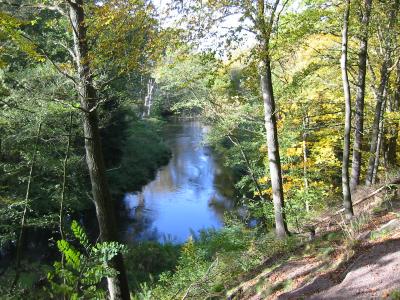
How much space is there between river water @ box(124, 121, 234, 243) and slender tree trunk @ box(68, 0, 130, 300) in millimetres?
12003

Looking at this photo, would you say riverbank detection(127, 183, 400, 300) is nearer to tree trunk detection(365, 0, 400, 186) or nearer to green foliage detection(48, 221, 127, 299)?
green foliage detection(48, 221, 127, 299)

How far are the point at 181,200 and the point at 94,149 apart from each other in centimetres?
1922

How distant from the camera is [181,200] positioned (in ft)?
84.8

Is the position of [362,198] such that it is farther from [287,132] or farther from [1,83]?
[1,83]

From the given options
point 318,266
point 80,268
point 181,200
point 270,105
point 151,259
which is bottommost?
point 151,259

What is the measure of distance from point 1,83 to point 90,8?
8.89 metres

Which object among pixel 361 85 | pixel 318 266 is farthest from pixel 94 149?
pixel 361 85

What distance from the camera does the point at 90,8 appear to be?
6555mm

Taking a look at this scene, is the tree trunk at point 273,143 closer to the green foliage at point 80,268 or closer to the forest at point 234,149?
the forest at point 234,149

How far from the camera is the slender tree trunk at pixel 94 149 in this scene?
6.62 metres

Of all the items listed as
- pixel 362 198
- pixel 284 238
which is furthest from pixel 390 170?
pixel 284 238

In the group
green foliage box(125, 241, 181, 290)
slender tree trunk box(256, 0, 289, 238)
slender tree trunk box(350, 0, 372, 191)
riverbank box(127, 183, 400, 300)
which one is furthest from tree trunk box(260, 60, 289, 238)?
green foliage box(125, 241, 181, 290)

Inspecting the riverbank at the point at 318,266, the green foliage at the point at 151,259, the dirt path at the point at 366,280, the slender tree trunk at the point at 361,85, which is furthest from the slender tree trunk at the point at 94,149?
the green foliage at the point at 151,259

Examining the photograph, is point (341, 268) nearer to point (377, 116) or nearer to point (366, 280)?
point (366, 280)
